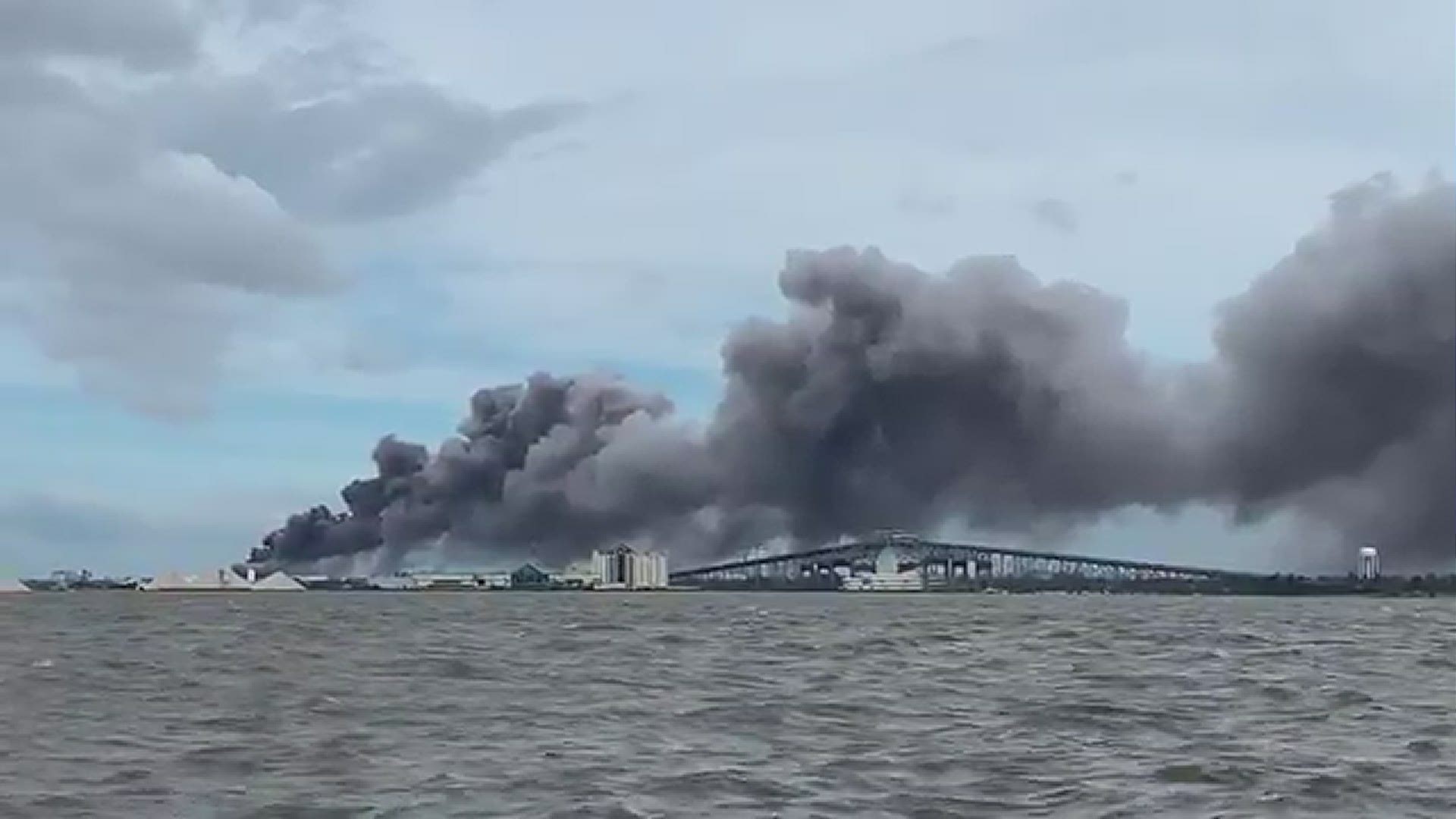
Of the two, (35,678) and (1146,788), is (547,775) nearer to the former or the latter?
(1146,788)

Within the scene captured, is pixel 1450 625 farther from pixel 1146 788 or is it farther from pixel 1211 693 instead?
pixel 1146 788

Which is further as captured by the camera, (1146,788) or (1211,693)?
(1211,693)

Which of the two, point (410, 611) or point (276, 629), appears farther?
point (410, 611)

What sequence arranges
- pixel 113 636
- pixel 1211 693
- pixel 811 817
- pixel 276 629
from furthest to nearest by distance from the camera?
pixel 276 629 < pixel 113 636 < pixel 1211 693 < pixel 811 817

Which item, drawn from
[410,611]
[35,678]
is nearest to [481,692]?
[35,678]

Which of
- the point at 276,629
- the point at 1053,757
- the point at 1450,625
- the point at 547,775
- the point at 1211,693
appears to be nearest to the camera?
the point at 547,775

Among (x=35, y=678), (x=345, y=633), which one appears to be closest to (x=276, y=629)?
(x=345, y=633)

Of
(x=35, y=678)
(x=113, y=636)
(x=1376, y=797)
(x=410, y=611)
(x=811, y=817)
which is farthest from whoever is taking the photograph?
(x=410, y=611)
